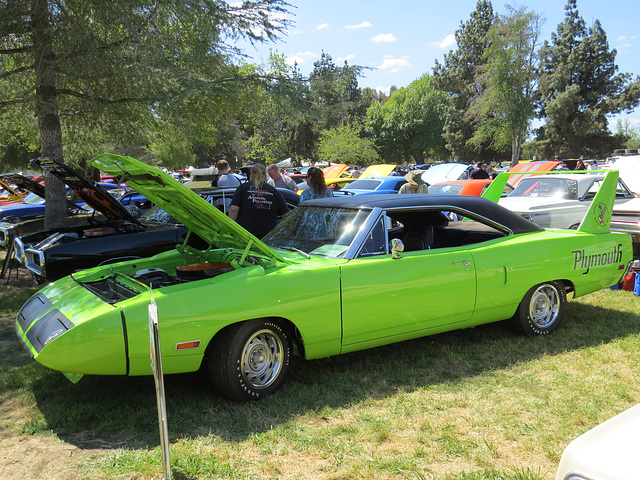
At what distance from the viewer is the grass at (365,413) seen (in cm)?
298

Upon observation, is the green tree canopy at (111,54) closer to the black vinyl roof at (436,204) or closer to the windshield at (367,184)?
the black vinyl roof at (436,204)

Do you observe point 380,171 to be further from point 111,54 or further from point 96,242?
point 96,242

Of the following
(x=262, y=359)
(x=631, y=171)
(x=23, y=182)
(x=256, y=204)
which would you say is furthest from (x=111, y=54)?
(x=631, y=171)

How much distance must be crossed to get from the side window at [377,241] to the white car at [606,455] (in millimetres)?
2537

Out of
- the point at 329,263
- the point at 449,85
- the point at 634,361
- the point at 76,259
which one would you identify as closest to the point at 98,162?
the point at 329,263

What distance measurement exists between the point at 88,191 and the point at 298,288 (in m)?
4.28

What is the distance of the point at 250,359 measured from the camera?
3787 millimetres

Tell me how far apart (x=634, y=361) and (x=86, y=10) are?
8.32m

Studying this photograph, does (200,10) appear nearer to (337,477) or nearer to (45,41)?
(45,41)

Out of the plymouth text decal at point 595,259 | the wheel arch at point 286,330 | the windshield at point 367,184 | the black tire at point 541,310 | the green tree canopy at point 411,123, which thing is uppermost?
the green tree canopy at point 411,123

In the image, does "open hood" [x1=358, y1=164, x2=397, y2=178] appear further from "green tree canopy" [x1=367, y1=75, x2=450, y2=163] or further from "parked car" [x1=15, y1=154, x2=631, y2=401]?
"green tree canopy" [x1=367, y1=75, x2=450, y2=163]

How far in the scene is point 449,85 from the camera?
62.8 m

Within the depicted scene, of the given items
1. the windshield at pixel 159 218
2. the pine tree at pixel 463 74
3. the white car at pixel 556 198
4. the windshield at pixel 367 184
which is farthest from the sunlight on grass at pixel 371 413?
the pine tree at pixel 463 74

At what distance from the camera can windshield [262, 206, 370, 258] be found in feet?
14.4
